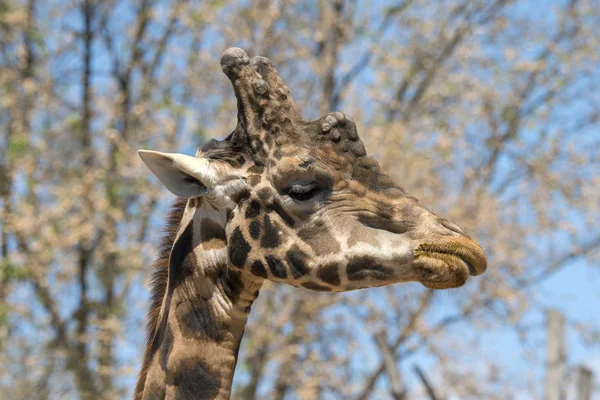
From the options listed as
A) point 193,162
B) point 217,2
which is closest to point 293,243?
point 193,162

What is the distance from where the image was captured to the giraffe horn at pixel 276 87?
4.87m

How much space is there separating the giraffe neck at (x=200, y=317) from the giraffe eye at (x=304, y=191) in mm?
393

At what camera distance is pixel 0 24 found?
62.1 ft

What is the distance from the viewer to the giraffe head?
435 centimetres

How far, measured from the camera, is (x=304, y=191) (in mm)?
4598

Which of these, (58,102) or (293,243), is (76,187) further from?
(293,243)

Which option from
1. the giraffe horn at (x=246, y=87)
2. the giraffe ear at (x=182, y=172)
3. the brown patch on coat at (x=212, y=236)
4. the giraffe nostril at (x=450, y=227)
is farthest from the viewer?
the giraffe horn at (x=246, y=87)

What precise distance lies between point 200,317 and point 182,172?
72 centimetres

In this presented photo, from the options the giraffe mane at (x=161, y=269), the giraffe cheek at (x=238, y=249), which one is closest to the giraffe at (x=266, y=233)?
the giraffe cheek at (x=238, y=249)

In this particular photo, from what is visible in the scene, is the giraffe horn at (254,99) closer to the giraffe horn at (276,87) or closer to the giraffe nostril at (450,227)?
the giraffe horn at (276,87)

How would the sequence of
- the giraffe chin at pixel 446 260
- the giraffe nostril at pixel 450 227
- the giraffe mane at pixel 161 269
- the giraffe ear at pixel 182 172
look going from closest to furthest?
the giraffe chin at pixel 446 260 → the giraffe nostril at pixel 450 227 → the giraffe ear at pixel 182 172 → the giraffe mane at pixel 161 269

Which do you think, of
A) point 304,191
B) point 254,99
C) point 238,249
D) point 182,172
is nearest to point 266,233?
point 238,249

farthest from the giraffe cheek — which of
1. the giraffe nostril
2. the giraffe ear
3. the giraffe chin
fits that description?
the giraffe nostril

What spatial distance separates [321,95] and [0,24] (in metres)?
6.66
